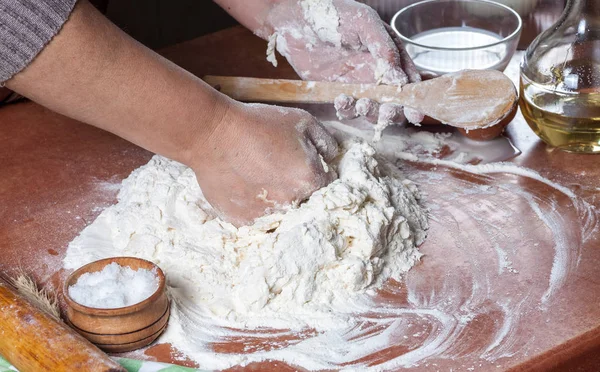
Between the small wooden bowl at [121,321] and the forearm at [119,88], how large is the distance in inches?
6.5

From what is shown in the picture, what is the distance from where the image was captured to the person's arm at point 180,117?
835 millimetres

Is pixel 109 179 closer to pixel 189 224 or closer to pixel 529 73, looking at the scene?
pixel 189 224

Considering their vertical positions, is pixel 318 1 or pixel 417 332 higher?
pixel 318 1

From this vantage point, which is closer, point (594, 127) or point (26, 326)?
point (26, 326)

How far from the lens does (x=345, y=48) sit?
1.20 meters

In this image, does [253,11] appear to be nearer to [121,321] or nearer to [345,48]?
[345,48]

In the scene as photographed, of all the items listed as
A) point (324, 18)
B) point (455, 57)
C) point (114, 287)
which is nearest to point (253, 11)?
point (324, 18)

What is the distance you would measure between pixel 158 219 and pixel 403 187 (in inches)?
12.9

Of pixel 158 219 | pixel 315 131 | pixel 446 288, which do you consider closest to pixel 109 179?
pixel 158 219

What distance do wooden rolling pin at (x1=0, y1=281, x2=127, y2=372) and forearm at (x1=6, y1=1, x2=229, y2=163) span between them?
219mm

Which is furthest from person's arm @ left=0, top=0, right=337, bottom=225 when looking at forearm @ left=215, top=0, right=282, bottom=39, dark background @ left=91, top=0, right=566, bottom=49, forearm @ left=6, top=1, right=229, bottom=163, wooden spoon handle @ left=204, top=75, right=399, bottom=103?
dark background @ left=91, top=0, right=566, bottom=49

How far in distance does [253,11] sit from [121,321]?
608 millimetres

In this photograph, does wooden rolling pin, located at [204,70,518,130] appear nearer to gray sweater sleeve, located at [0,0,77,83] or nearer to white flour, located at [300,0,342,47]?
white flour, located at [300,0,342,47]

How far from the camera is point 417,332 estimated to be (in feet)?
2.81
